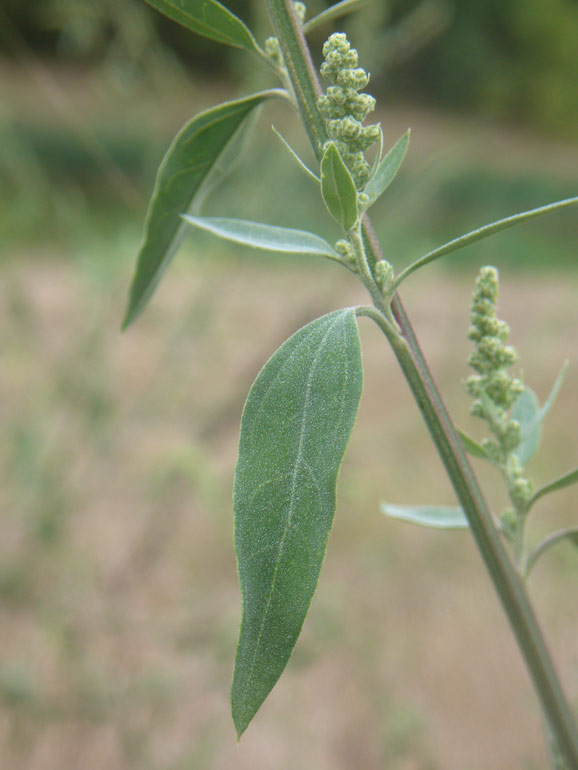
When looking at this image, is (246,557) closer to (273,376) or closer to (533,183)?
(273,376)

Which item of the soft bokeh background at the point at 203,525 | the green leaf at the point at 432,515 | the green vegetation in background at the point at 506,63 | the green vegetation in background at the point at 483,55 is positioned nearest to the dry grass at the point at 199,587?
the soft bokeh background at the point at 203,525

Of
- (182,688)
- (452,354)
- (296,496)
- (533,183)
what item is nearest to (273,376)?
(296,496)

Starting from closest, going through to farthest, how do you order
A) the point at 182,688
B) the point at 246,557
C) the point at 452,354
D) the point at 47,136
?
the point at 246,557 → the point at 182,688 → the point at 452,354 → the point at 47,136

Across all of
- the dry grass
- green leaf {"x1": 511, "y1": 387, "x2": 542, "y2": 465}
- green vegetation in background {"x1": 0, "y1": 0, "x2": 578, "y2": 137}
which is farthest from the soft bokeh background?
green vegetation in background {"x1": 0, "y1": 0, "x2": 578, "y2": 137}

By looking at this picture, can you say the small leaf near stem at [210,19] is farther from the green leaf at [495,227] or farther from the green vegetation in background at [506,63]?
the green vegetation in background at [506,63]

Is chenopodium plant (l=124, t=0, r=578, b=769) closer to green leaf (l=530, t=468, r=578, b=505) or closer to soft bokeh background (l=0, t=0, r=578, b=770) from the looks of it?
green leaf (l=530, t=468, r=578, b=505)
